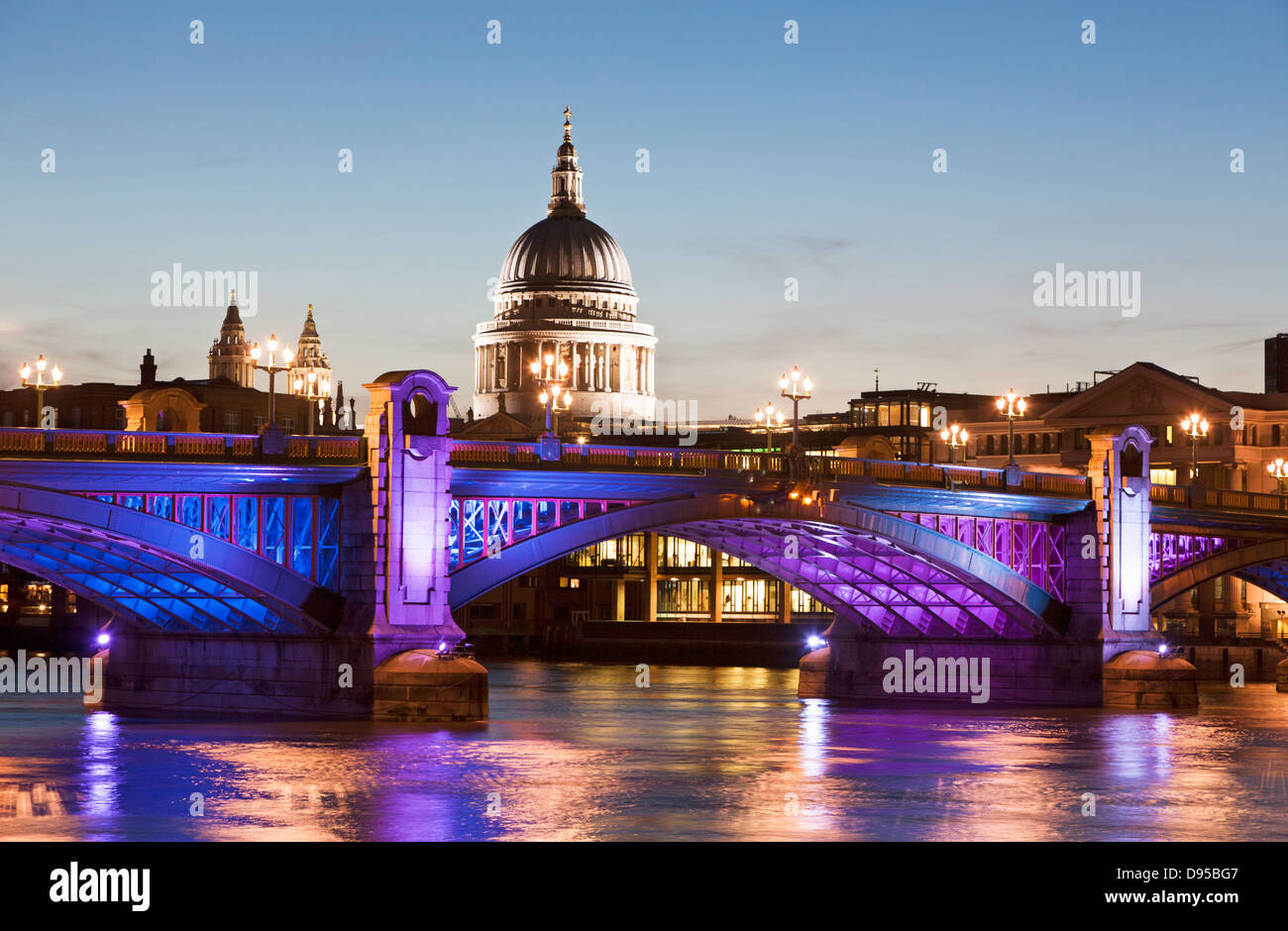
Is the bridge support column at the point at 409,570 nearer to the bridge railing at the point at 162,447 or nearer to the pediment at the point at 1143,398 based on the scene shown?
the bridge railing at the point at 162,447

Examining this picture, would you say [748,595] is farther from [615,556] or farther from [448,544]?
[448,544]

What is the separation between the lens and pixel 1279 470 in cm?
10375

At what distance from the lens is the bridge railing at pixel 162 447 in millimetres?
52094

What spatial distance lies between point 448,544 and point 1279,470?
57.5 metres

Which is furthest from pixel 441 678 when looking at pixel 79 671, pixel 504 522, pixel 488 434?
pixel 488 434

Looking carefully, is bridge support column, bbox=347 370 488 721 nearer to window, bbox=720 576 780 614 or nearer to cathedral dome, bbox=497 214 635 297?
window, bbox=720 576 780 614

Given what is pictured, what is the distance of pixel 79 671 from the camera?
333 feet

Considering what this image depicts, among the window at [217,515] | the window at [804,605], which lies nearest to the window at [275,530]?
the window at [217,515]

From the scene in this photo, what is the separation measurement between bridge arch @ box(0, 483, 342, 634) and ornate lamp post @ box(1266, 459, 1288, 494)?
5913cm

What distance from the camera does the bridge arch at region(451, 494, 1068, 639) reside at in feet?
200

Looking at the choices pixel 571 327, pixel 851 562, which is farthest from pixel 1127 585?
pixel 571 327

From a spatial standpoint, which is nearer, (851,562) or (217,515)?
(217,515)

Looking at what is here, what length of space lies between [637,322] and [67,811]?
158 m

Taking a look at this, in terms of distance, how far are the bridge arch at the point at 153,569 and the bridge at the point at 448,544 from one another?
80 mm
